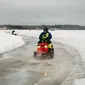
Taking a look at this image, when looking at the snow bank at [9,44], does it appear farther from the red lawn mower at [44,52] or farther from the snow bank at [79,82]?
the snow bank at [79,82]

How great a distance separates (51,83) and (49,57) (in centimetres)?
810

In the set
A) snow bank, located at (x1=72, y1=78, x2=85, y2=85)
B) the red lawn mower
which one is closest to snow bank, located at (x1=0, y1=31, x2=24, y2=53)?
the red lawn mower

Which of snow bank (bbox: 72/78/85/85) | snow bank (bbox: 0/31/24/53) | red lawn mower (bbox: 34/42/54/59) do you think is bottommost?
snow bank (bbox: 0/31/24/53)

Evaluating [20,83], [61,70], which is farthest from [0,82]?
[61,70]

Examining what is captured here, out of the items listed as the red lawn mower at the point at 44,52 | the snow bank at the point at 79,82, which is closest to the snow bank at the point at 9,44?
the red lawn mower at the point at 44,52

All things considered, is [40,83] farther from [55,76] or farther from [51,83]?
[55,76]

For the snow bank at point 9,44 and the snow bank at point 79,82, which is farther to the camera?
the snow bank at point 9,44

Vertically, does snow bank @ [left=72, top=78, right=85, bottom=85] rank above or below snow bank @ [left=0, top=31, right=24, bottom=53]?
above

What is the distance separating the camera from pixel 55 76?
1034cm

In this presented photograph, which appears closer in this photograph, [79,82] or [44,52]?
[79,82]

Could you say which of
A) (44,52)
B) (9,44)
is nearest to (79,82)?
(44,52)

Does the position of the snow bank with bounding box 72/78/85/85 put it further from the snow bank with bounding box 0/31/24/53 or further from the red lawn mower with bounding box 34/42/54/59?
the snow bank with bounding box 0/31/24/53

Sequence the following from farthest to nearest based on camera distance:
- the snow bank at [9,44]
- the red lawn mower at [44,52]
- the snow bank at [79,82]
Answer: the snow bank at [9,44] → the red lawn mower at [44,52] → the snow bank at [79,82]

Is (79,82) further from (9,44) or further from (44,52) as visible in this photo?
(9,44)
